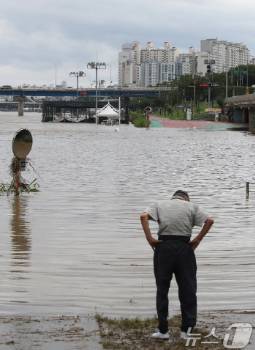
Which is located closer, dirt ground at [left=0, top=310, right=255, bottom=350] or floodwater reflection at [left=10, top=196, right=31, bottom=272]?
dirt ground at [left=0, top=310, right=255, bottom=350]

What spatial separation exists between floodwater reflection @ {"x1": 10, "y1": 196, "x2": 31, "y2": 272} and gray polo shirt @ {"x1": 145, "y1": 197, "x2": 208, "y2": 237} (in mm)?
4654

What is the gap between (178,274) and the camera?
8477 millimetres

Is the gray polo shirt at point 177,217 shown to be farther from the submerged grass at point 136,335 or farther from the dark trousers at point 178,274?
the submerged grass at point 136,335

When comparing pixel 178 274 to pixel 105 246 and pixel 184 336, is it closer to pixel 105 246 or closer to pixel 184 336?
pixel 184 336

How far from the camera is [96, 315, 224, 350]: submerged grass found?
26.1 feet

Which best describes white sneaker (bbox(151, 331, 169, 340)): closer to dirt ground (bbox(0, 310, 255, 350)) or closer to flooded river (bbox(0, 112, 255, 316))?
dirt ground (bbox(0, 310, 255, 350))

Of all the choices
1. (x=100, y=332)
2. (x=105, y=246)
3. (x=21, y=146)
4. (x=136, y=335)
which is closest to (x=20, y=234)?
(x=105, y=246)

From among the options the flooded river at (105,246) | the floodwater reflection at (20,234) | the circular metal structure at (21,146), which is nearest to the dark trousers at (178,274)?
the flooded river at (105,246)

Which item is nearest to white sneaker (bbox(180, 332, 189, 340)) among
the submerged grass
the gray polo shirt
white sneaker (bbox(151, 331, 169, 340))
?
the submerged grass

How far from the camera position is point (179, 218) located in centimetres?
835

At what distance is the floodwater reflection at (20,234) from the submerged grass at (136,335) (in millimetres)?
3939

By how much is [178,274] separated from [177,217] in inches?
23.4

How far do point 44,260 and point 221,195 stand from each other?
518 inches

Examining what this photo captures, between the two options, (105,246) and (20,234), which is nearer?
(105,246)
